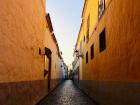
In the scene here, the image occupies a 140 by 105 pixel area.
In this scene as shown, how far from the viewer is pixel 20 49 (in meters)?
7.30

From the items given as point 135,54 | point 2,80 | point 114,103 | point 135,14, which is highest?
point 135,14

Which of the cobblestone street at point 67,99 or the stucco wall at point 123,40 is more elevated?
the stucco wall at point 123,40

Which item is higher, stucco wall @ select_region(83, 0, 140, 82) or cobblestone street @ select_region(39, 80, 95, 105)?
stucco wall @ select_region(83, 0, 140, 82)

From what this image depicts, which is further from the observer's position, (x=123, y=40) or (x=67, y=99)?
(x=67, y=99)

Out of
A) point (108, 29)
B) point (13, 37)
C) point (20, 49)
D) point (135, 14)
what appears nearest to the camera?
point (135, 14)

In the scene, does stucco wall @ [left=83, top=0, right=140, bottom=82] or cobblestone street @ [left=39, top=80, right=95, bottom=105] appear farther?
cobblestone street @ [left=39, top=80, right=95, bottom=105]

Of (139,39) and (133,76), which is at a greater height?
(139,39)

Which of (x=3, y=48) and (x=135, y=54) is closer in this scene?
(x=3, y=48)

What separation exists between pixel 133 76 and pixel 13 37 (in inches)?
119

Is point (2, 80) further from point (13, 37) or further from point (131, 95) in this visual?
point (131, 95)

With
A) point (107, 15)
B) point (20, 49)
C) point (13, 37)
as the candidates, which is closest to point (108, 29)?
point (107, 15)

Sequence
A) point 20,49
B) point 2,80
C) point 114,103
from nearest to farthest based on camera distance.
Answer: point 2,80 < point 20,49 < point 114,103

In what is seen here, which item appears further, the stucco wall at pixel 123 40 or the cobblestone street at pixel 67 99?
the cobblestone street at pixel 67 99

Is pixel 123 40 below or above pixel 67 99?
above
